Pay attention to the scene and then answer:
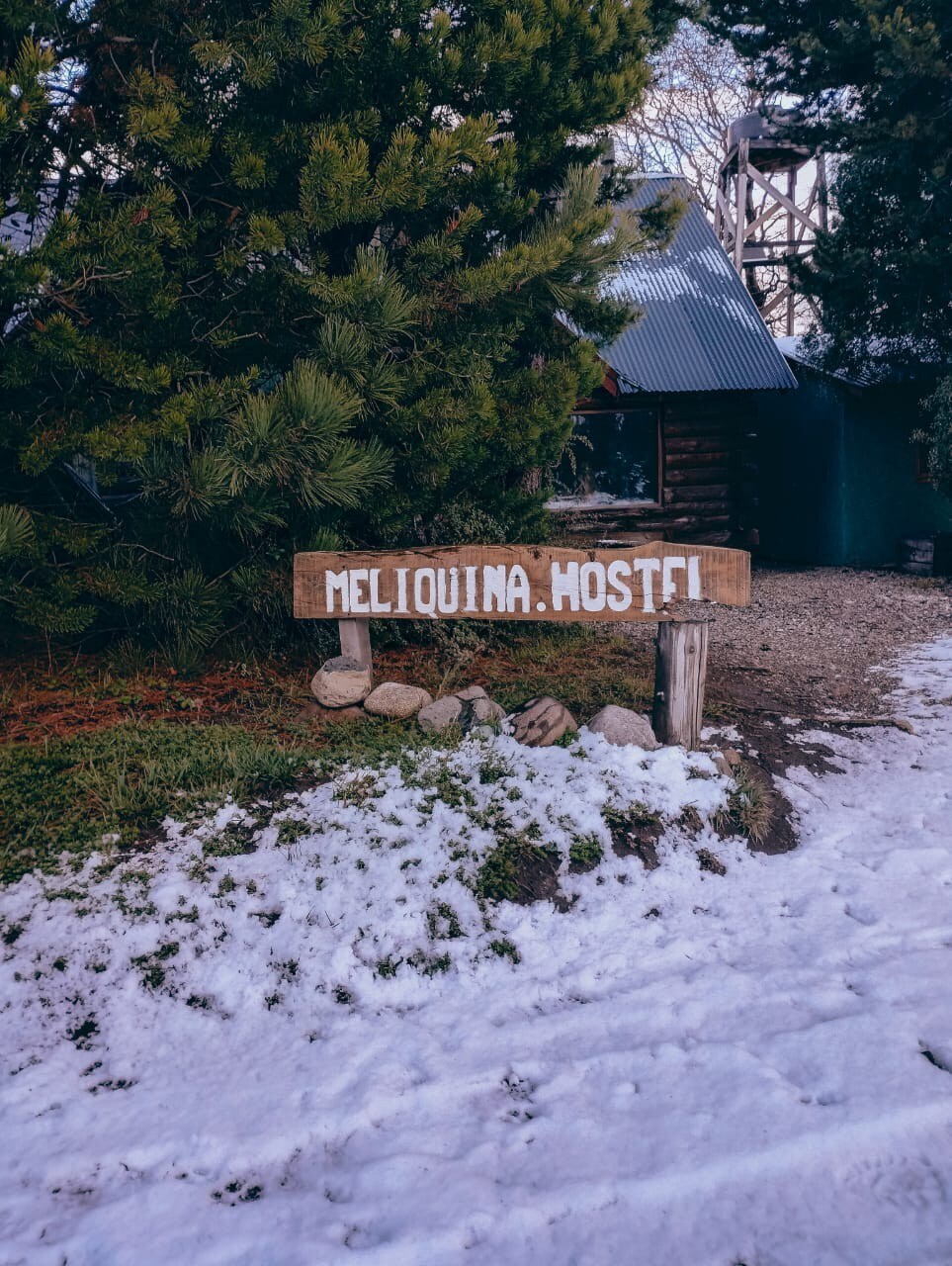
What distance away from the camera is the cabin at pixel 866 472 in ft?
45.6

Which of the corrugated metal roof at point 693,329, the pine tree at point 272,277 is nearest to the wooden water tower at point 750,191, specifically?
the corrugated metal roof at point 693,329

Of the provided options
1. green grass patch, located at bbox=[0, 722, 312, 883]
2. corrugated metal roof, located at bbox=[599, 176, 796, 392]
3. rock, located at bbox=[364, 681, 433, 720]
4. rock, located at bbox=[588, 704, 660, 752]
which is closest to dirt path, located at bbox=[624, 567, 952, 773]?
rock, located at bbox=[588, 704, 660, 752]

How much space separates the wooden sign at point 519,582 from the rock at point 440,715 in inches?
19.4

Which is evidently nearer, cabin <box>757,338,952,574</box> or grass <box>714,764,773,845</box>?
grass <box>714,764,773,845</box>

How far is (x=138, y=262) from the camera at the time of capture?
5008mm

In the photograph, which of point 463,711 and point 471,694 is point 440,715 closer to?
point 463,711

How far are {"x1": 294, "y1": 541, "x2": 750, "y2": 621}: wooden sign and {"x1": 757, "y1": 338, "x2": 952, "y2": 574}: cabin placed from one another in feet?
31.7

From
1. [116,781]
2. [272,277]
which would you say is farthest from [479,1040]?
[272,277]

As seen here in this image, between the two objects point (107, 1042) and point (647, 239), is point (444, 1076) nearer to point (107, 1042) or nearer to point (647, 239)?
point (107, 1042)

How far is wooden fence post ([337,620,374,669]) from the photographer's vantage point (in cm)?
562

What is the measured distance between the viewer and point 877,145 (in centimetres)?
1066

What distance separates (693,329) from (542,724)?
35.0 ft

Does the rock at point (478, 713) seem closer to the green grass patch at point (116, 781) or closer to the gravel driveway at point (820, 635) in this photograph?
the green grass patch at point (116, 781)

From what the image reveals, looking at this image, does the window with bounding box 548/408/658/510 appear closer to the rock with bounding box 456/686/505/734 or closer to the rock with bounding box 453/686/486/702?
the rock with bounding box 453/686/486/702
